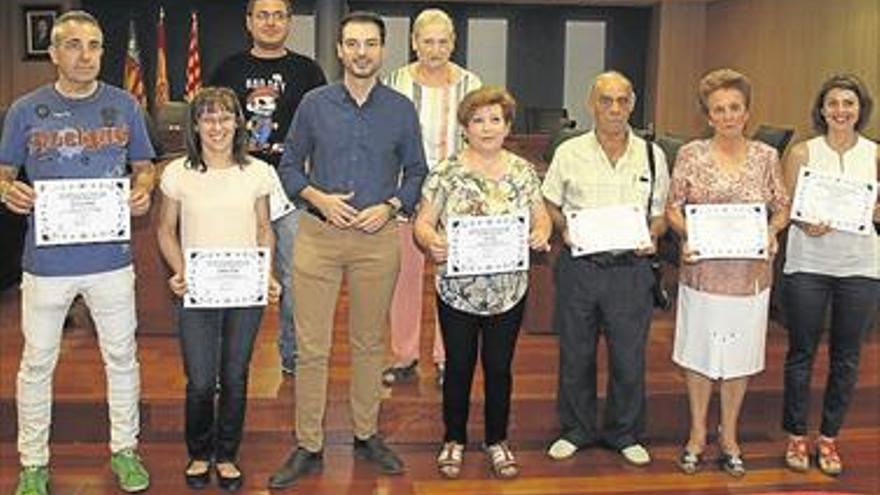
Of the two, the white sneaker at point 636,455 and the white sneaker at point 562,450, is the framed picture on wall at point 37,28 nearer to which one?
the white sneaker at point 562,450

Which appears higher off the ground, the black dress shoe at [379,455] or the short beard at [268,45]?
the short beard at [268,45]

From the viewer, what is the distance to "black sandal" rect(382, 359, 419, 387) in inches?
163

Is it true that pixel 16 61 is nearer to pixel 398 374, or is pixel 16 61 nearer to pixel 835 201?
pixel 398 374

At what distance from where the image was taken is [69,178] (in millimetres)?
2844

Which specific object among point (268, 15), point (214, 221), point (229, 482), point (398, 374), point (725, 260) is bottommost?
point (229, 482)

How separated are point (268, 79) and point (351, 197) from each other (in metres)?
0.76

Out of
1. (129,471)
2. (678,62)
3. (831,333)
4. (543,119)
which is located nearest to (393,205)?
(129,471)

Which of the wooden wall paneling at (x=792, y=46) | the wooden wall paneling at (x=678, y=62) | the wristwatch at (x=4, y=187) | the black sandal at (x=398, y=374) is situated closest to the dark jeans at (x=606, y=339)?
the black sandal at (x=398, y=374)

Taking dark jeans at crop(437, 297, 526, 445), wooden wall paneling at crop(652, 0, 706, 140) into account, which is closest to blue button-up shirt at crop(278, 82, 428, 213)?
dark jeans at crop(437, 297, 526, 445)

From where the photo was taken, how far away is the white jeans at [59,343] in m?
2.91

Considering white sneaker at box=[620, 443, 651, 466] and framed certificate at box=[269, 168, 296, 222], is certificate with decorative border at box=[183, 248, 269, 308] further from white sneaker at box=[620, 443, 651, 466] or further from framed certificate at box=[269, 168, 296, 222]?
white sneaker at box=[620, 443, 651, 466]

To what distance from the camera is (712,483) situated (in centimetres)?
336

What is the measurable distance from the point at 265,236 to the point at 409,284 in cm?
101

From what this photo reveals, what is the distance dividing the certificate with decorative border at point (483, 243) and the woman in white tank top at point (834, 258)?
3.01 feet
